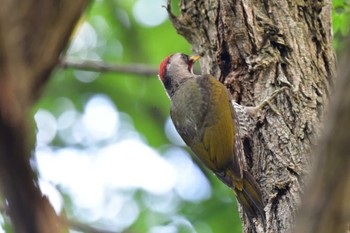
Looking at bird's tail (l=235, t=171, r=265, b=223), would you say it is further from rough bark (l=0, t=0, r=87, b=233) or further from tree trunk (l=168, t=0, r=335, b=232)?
rough bark (l=0, t=0, r=87, b=233)

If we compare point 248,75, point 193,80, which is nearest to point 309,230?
point 248,75

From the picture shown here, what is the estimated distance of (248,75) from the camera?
5.05 meters

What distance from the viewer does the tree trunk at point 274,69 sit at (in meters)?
4.41

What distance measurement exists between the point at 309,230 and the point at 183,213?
254 inches

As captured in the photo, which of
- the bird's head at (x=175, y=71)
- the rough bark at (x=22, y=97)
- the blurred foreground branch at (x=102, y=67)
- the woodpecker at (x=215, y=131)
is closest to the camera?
the rough bark at (x=22, y=97)

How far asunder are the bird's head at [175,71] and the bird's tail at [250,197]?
1888 mm

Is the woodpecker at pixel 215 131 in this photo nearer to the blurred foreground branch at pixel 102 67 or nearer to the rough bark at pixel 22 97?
the blurred foreground branch at pixel 102 67

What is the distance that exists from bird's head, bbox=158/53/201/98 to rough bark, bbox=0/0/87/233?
4759mm

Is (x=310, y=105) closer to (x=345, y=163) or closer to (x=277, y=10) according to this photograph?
(x=277, y=10)

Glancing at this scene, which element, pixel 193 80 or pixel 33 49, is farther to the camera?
pixel 193 80

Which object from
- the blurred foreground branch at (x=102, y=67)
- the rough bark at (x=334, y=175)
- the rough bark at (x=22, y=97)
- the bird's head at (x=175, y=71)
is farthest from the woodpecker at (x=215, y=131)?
the rough bark at (x=22, y=97)

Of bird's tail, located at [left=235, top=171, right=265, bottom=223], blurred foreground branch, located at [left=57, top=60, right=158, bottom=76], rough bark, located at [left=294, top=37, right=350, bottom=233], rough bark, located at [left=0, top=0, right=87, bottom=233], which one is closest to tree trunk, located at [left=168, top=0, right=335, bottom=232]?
bird's tail, located at [left=235, top=171, right=265, bottom=223]

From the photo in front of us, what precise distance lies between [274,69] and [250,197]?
1.09 meters

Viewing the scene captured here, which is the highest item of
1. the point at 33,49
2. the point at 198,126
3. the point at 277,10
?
the point at 33,49
